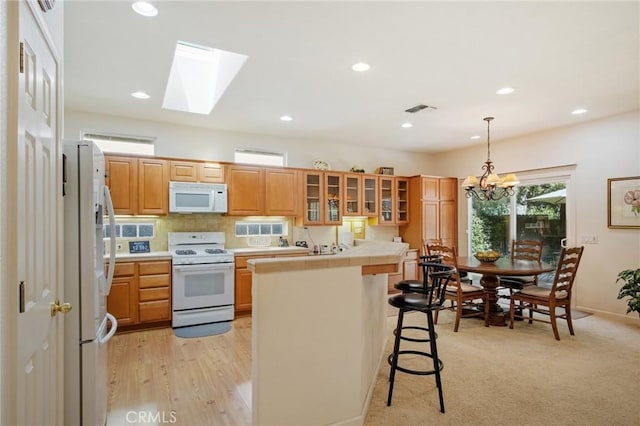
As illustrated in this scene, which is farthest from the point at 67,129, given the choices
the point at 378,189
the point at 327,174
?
Answer: the point at 378,189

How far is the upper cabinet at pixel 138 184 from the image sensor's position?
4.22 metres

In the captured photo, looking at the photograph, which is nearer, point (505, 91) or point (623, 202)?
point (505, 91)

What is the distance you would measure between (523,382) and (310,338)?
1994 millimetres

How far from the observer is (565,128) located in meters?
4.99

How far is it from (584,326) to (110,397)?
4989 mm

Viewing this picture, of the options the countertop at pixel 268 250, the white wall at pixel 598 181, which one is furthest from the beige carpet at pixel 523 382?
the countertop at pixel 268 250

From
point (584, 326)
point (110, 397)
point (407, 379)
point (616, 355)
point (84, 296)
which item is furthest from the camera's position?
point (584, 326)

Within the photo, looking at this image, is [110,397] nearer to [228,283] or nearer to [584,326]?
[228,283]

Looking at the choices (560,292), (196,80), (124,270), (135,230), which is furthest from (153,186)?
(560,292)

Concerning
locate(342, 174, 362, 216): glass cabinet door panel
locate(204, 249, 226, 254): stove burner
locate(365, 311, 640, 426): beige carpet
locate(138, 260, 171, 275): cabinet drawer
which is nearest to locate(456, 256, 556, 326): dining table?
locate(365, 311, 640, 426): beige carpet

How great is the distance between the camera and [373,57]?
2.87 metres

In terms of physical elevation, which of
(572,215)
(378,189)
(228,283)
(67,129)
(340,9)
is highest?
(340,9)

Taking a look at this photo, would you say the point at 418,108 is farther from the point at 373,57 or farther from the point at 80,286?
the point at 80,286

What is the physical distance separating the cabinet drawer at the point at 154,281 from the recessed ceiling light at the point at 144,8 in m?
2.97
